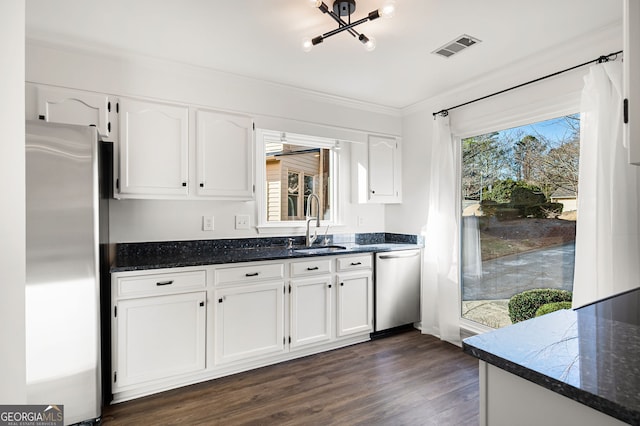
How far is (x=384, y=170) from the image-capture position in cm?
392

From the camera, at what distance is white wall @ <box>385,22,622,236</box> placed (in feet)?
8.18

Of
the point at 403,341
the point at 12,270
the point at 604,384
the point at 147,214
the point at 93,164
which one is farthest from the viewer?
the point at 403,341

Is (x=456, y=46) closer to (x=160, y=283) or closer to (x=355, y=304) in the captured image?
(x=355, y=304)

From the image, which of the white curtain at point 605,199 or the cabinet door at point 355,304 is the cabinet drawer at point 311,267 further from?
the white curtain at point 605,199

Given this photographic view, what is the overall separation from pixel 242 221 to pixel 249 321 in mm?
980

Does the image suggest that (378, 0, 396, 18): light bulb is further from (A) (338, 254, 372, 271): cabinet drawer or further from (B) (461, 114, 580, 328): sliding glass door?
(A) (338, 254, 372, 271): cabinet drawer

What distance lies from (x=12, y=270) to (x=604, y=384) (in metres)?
1.15

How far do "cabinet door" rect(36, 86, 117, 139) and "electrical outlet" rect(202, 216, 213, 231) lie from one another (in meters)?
0.99

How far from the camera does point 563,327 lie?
109cm

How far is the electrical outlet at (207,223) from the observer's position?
3086mm

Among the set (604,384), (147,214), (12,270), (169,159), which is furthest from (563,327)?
(147,214)

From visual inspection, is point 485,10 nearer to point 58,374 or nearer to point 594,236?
point 594,236

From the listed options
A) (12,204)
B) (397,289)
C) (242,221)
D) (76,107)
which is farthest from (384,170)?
(12,204)

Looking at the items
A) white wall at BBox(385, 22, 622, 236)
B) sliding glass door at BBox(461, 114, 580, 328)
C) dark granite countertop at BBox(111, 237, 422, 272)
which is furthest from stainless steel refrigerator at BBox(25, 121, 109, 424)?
sliding glass door at BBox(461, 114, 580, 328)
